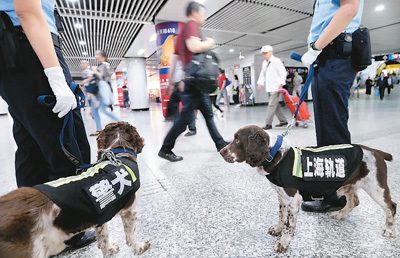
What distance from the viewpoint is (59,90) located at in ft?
3.44

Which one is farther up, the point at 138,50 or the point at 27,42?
the point at 138,50

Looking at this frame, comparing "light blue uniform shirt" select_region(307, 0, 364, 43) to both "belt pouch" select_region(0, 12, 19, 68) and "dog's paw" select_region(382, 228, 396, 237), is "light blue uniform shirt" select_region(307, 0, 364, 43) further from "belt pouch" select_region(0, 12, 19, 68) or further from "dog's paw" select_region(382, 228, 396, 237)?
"belt pouch" select_region(0, 12, 19, 68)

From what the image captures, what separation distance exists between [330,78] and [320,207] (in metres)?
0.98


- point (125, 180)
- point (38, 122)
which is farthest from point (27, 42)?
point (125, 180)

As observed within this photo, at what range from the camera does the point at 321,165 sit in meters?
1.20

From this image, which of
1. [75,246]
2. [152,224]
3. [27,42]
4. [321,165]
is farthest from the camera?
[152,224]

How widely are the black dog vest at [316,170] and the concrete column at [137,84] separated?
1390cm

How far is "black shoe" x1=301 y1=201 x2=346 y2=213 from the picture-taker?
5.03ft

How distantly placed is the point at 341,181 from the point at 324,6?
1196mm

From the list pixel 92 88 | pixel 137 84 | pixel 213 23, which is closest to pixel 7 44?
pixel 92 88

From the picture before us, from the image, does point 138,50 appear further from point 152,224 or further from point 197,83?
point 152,224

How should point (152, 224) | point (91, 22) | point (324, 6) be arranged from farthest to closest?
point (91, 22) → point (152, 224) → point (324, 6)

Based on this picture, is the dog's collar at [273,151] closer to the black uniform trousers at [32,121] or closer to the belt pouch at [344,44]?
the belt pouch at [344,44]

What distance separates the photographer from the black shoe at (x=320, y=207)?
1.53m
